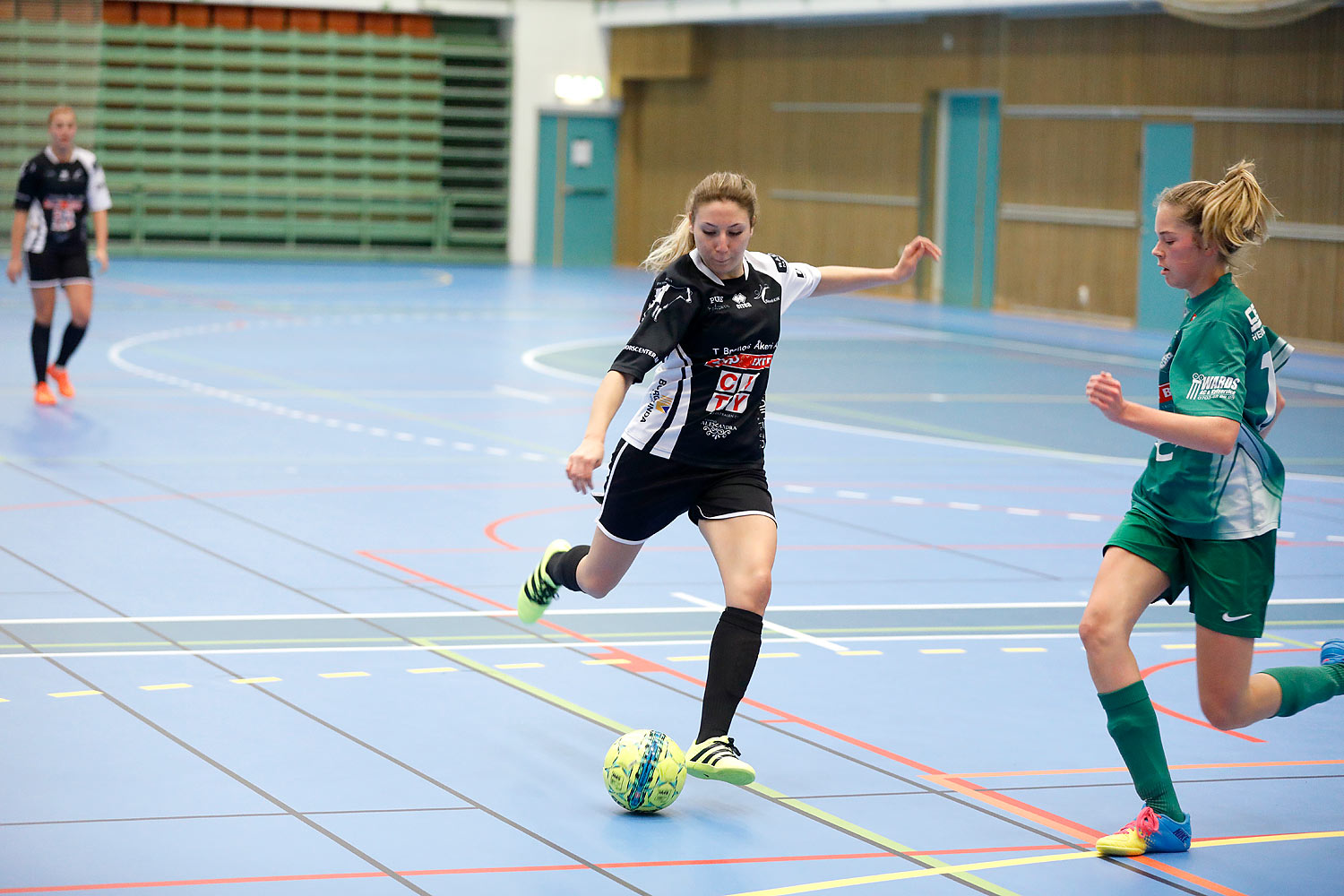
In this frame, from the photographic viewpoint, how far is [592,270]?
32250mm

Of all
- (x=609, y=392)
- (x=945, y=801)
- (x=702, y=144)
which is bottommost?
(x=945, y=801)

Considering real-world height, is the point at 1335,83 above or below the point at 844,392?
above

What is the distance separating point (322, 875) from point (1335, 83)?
59.7 feet

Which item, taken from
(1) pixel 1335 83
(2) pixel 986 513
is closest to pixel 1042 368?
(1) pixel 1335 83

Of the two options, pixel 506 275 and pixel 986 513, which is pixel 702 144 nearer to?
pixel 506 275

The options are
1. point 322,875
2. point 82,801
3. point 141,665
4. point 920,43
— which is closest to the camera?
point 322,875

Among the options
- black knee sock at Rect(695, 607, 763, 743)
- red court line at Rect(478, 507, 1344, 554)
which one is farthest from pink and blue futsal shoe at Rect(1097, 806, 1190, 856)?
red court line at Rect(478, 507, 1344, 554)

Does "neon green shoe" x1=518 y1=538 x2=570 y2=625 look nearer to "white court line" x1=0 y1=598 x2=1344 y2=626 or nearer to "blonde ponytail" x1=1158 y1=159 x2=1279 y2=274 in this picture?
"white court line" x1=0 y1=598 x2=1344 y2=626

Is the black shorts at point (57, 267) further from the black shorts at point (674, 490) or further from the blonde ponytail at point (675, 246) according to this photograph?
the black shorts at point (674, 490)

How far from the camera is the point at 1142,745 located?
4699mm

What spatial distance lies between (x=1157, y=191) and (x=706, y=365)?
17.9 metres

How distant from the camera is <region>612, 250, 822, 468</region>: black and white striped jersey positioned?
520cm

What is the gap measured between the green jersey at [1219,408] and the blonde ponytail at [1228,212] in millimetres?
100

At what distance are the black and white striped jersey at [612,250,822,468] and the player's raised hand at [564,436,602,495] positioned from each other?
507mm
